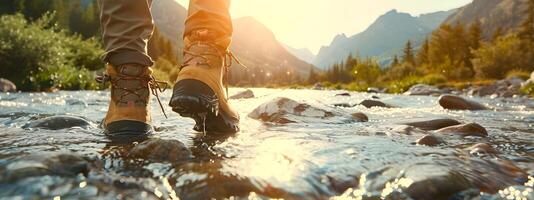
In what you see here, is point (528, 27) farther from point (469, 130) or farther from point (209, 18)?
point (209, 18)

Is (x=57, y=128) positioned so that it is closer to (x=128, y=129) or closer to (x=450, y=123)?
(x=128, y=129)

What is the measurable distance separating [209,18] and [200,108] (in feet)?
2.27

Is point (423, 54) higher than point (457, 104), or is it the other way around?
point (423, 54)

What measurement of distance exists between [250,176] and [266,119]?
7.96 feet

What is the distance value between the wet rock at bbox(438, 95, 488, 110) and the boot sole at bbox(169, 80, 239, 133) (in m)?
5.86

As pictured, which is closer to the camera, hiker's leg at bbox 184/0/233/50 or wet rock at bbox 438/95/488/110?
hiker's leg at bbox 184/0/233/50

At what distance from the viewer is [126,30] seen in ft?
8.66

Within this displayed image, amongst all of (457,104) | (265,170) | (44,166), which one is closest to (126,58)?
(44,166)

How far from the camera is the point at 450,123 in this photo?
3.85 m

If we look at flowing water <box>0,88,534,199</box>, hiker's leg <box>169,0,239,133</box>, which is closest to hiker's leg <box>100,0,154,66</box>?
hiker's leg <box>169,0,239,133</box>

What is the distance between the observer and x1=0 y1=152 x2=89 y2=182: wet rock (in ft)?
4.58

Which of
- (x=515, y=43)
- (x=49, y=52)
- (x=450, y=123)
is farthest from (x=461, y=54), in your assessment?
(x=450, y=123)

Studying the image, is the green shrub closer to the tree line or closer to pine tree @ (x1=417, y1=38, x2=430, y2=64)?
the tree line

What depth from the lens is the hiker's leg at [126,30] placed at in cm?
260
